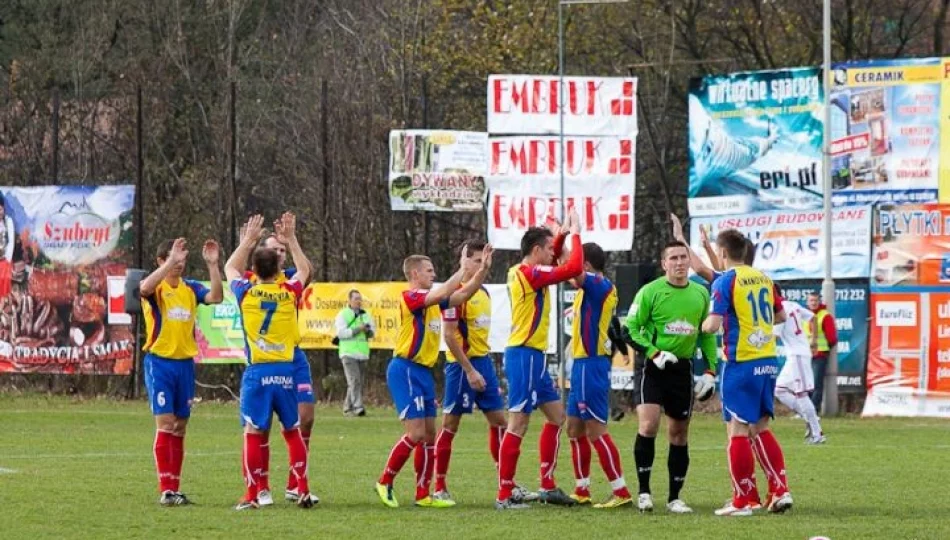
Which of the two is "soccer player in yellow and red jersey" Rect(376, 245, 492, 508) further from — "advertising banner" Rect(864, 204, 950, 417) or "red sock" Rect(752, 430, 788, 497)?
"advertising banner" Rect(864, 204, 950, 417)

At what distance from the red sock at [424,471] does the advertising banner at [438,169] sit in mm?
17395

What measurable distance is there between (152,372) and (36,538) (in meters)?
2.72

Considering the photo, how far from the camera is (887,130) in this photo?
30.0 metres

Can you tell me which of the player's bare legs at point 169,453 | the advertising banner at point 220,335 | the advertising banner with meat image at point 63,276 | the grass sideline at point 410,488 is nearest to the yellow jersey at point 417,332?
the grass sideline at point 410,488

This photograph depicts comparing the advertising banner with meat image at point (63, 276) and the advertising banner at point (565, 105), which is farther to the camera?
the advertising banner with meat image at point (63, 276)

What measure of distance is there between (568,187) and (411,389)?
635 inches

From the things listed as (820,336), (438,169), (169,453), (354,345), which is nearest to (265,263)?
(169,453)

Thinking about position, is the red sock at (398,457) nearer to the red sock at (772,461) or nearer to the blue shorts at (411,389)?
the blue shorts at (411,389)

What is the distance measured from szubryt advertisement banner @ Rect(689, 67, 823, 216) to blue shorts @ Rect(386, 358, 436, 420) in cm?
1651

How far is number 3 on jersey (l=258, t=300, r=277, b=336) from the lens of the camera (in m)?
14.8

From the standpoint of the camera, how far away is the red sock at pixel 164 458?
1534cm

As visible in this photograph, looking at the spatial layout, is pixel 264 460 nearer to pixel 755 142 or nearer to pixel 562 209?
pixel 562 209

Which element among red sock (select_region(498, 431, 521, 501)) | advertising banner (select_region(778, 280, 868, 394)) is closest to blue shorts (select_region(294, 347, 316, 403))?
red sock (select_region(498, 431, 521, 501))

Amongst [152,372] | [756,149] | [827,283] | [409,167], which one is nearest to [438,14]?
[409,167]
